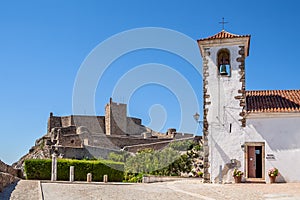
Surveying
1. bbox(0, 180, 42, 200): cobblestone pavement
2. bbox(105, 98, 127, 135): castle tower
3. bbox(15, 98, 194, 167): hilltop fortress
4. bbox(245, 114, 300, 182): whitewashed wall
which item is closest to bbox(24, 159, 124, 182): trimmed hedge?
bbox(15, 98, 194, 167): hilltop fortress

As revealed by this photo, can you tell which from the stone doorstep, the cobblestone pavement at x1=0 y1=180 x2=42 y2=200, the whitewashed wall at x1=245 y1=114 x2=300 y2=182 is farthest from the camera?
the stone doorstep

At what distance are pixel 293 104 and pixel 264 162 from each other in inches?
110

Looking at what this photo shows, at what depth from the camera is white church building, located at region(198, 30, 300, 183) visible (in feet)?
52.7

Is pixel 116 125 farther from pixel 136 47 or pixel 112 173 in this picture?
pixel 136 47

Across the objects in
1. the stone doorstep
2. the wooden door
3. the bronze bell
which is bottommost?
the stone doorstep

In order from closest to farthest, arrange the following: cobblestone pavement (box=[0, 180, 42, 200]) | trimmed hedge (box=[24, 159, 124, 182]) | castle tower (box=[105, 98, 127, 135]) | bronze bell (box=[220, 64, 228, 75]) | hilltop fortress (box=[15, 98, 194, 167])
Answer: cobblestone pavement (box=[0, 180, 42, 200]) < bronze bell (box=[220, 64, 228, 75]) < trimmed hedge (box=[24, 159, 124, 182]) < hilltop fortress (box=[15, 98, 194, 167]) < castle tower (box=[105, 98, 127, 135])

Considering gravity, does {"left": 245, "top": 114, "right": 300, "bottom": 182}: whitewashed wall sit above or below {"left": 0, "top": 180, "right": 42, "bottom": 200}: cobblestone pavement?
above

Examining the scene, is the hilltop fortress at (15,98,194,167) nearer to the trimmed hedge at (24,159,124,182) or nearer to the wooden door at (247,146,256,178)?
the trimmed hedge at (24,159,124,182)

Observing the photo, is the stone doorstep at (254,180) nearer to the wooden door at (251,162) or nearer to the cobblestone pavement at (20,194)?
the wooden door at (251,162)

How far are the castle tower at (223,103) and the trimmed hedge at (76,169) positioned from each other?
9.94 m

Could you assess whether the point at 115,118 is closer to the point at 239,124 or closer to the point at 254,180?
the point at 239,124

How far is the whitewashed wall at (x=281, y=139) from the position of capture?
16.0m

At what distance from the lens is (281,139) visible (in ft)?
52.9

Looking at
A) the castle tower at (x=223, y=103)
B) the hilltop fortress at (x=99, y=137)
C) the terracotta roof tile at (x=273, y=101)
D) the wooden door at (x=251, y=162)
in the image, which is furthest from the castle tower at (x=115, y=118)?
the wooden door at (x=251, y=162)
